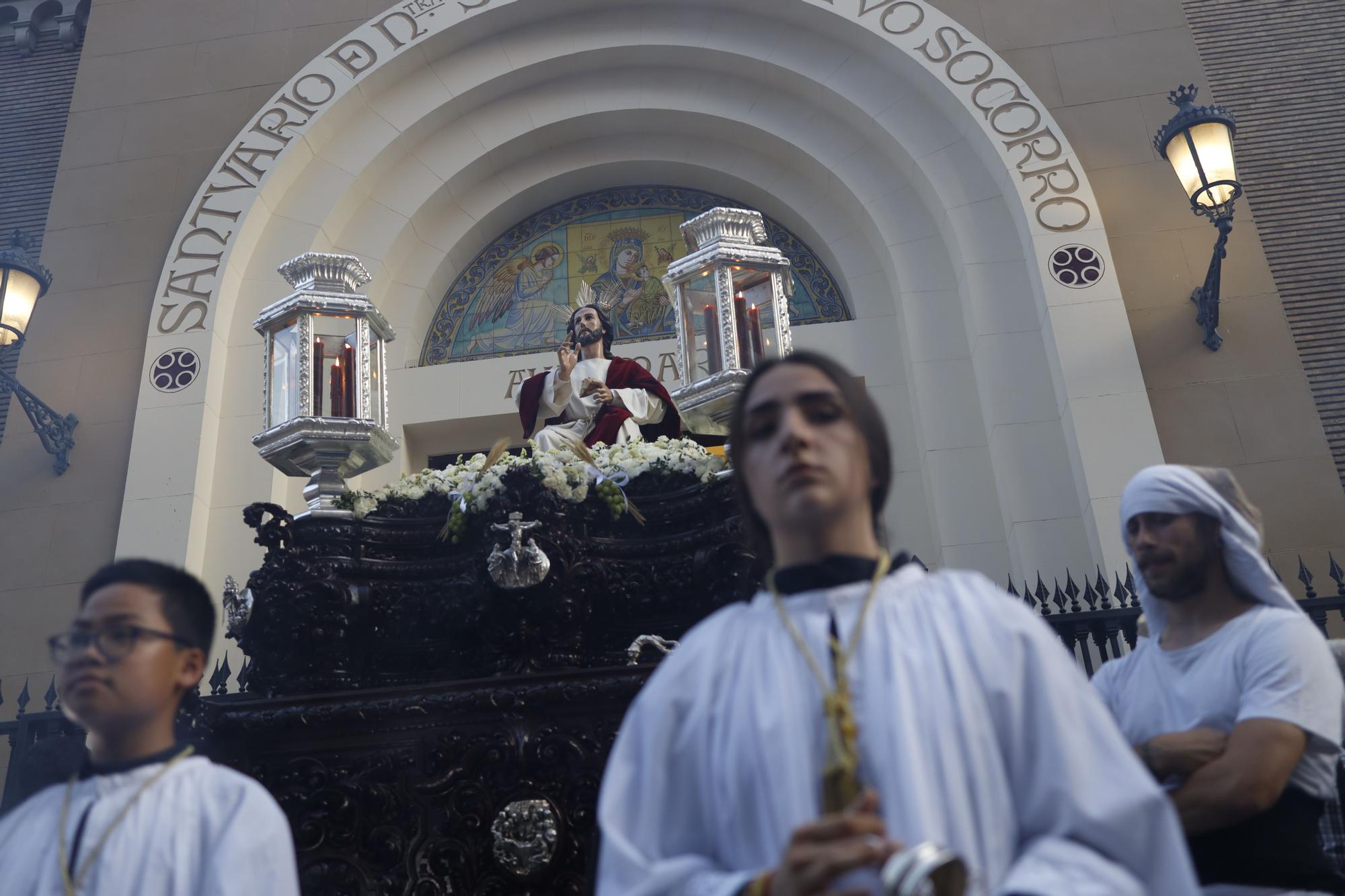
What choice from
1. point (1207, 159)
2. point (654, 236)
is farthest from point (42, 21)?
point (1207, 159)

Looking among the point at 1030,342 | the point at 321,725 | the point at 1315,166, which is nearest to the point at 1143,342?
the point at 1030,342

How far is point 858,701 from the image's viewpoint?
1.85m

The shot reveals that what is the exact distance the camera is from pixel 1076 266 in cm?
920

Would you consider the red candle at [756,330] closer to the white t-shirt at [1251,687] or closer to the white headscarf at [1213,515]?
the white headscarf at [1213,515]

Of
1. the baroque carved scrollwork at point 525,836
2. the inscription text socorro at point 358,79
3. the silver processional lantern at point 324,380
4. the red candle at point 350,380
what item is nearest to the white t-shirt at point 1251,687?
the baroque carved scrollwork at point 525,836

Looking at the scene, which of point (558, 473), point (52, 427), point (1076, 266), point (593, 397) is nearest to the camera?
point (558, 473)

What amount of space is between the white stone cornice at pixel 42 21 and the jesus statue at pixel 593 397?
8597 millimetres

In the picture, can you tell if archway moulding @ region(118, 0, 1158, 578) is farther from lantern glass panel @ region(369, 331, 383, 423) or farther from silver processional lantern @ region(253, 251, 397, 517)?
lantern glass panel @ region(369, 331, 383, 423)

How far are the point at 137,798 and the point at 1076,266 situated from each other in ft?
27.6

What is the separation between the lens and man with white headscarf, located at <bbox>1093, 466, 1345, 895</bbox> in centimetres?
243

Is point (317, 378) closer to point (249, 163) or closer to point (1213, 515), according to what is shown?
point (1213, 515)

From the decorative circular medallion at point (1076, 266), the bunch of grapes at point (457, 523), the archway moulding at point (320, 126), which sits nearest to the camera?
the bunch of grapes at point (457, 523)

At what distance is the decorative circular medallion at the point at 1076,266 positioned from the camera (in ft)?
30.0

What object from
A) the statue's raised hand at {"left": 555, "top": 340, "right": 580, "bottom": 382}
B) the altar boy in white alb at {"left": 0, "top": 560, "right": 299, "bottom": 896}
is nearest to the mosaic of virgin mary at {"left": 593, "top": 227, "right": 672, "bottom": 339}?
the statue's raised hand at {"left": 555, "top": 340, "right": 580, "bottom": 382}
